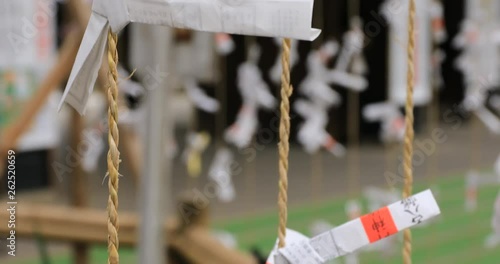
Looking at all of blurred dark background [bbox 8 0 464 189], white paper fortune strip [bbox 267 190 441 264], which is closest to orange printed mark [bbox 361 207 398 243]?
white paper fortune strip [bbox 267 190 441 264]

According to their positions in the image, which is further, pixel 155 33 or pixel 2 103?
pixel 2 103

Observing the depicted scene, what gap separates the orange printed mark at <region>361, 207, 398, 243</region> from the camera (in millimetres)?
600

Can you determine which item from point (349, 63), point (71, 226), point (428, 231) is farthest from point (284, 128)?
point (428, 231)

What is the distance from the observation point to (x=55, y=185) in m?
3.76

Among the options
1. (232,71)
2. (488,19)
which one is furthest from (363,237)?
(232,71)

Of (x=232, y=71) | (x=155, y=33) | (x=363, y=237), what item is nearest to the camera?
(x=363, y=237)

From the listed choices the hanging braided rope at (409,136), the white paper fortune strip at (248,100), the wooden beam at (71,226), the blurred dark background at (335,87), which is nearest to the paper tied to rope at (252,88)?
the white paper fortune strip at (248,100)

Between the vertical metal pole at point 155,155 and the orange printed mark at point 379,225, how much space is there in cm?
97

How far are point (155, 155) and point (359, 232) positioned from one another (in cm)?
98

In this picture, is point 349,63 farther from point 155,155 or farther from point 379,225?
point 379,225

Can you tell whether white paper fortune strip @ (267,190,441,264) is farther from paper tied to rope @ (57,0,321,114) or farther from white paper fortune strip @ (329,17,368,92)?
white paper fortune strip @ (329,17,368,92)

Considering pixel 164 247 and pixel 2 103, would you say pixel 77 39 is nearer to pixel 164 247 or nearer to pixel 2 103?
pixel 164 247

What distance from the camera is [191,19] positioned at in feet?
1.94

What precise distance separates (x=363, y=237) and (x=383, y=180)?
343 centimetres
